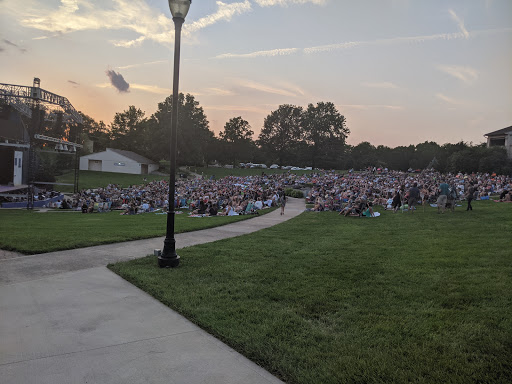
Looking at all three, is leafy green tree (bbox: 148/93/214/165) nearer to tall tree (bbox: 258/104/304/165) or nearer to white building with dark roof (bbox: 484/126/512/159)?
tall tree (bbox: 258/104/304/165)

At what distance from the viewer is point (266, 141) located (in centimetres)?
9138

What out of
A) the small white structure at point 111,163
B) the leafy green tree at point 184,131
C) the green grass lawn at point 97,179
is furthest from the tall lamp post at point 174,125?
the leafy green tree at point 184,131

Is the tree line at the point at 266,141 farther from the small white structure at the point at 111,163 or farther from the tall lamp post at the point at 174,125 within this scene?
the tall lamp post at the point at 174,125

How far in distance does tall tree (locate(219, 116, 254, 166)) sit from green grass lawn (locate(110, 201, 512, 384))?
7602 centimetres

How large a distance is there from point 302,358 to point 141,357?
1.65m

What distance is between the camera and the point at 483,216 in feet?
45.9

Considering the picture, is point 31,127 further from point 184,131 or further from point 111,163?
point 184,131

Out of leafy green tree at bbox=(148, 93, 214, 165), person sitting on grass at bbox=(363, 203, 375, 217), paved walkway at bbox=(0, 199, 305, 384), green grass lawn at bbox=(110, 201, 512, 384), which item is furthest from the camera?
leafy green tree at bbox=(148, 93, 214, 165)

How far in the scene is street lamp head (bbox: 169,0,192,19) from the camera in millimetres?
7111

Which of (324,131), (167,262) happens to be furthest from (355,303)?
(324,131)

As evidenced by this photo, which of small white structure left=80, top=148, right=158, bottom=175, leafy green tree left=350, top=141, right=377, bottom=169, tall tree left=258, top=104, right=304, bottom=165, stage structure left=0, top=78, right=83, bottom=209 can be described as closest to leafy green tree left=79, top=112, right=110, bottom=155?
small white structure left=80, top=148, right=158, bottom=175

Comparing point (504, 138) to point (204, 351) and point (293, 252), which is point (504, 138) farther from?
point (204, 351)

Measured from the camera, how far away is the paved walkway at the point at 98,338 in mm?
3363

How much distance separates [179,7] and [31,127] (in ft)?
104
